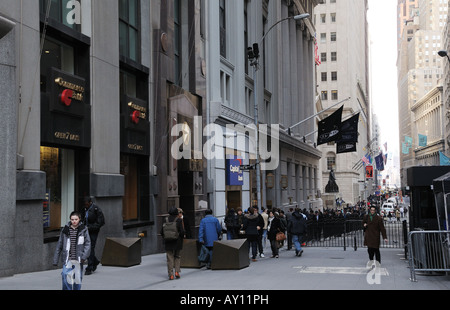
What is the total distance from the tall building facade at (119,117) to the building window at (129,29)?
0.17ft

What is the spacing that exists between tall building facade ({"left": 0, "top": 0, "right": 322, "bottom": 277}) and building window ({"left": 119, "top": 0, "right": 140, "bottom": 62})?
52 mm

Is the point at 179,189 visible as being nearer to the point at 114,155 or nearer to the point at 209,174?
the point at 209,174

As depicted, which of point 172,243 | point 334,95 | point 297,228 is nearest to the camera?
point 172,243

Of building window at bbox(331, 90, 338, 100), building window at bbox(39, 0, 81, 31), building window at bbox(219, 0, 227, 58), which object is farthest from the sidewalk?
building window at bbox(331, 90, 338, 100)

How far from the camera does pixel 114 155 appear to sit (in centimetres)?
1883

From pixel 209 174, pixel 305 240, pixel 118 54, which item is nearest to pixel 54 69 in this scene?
pixel 118 54

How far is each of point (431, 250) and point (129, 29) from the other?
517 inches

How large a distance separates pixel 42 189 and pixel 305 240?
53.6 ft

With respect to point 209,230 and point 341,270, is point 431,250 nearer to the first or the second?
point 341,270

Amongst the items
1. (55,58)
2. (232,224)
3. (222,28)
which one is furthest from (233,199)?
(55,58)

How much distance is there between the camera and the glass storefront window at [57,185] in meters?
15.9

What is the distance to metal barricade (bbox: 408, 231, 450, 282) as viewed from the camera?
13.5 meters

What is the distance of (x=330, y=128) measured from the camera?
Result: 3684 centimetres

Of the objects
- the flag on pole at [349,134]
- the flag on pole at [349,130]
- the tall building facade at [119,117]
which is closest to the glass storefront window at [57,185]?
the tall building facade at [119,117]
